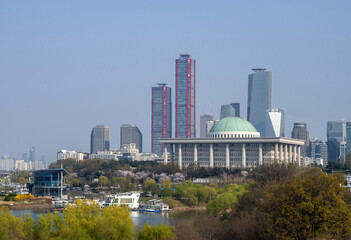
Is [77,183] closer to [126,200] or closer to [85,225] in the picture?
[126,200]

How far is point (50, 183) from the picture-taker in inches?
5428

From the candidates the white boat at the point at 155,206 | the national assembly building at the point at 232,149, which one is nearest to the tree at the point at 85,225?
the white boat at the point at 155,206

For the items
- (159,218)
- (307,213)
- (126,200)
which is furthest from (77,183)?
(307,213)

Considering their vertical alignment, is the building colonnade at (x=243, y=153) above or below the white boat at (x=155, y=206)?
above

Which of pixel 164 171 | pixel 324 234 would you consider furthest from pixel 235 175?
pixel 324 234

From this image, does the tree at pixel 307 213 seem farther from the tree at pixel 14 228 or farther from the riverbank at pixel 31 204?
the riverbank at pixel 31 204

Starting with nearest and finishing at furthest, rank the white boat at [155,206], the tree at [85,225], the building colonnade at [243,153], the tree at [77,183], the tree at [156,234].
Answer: the tree at [85,225], the tree at [156,234], the white boat at [155,206], the tree at [77,183], the building colonnade at [243,153]

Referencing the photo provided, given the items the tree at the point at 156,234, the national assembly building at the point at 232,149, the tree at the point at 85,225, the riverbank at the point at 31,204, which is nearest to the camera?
the tree at the point at 85,225

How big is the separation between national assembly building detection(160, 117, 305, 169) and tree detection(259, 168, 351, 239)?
127688 millimetres

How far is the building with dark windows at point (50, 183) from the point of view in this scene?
137000 mm

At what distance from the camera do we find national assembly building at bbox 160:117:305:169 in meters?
186

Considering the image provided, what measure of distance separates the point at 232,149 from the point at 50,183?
6635 cm

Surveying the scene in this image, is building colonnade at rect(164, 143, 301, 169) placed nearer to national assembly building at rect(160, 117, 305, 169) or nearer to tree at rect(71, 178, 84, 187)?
national assembly building at rect(160, 117, 305, 169)

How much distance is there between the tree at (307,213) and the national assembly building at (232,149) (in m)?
128
